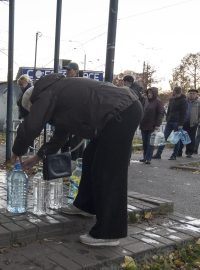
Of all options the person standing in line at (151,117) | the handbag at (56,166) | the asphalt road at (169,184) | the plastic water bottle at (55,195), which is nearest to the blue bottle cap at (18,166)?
the handbag at (56,166)

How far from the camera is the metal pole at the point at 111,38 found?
486 centimetres

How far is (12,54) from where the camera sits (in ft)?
26.6

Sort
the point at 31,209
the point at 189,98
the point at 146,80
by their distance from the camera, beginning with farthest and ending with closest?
1. the point at 146,80
2. the point at 189,98
3. the point at 31,209

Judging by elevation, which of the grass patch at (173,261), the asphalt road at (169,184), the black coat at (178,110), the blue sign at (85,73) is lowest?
the asphalt road at (169,184)

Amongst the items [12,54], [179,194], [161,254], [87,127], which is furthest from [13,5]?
[161,254]

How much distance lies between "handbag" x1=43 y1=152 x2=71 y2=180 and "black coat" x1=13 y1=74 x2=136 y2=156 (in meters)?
0.43

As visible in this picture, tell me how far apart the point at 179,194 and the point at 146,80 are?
47.2m

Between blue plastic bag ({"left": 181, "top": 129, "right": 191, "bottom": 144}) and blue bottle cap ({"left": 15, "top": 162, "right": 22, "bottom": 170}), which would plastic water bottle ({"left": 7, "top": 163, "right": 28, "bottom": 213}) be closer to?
blue bottle cap ({"left": 15, "top": 162, "right": 22, "bottom": 170})

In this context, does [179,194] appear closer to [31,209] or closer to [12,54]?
[31,209]

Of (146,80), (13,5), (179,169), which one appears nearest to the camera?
(13,5)

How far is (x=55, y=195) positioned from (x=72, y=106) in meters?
1.56

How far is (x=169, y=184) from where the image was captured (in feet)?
24.5

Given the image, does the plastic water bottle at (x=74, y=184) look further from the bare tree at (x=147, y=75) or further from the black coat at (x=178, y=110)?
the bare tree at (x=147, y=75)

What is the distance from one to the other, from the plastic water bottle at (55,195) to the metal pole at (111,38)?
1.38 m
